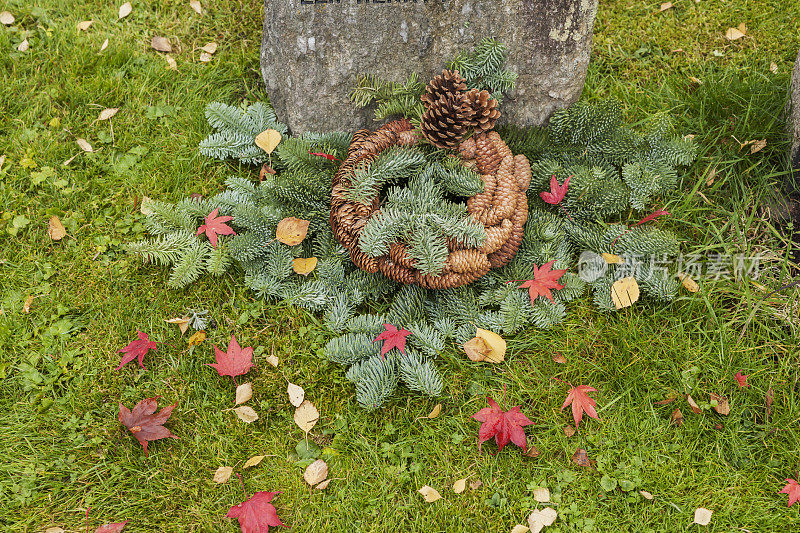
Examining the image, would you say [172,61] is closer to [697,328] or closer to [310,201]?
[310,201]

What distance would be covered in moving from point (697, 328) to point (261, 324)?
1.99m

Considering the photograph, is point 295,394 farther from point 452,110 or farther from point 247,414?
point 452,110

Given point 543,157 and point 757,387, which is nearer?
point 757,387

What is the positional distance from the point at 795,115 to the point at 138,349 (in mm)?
3308

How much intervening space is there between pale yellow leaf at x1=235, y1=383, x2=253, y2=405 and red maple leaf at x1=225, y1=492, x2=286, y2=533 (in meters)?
0.43

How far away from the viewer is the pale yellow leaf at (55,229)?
2826mm

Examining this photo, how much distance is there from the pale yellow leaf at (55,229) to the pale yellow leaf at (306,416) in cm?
156

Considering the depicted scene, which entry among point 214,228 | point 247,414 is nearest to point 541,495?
point 247,414

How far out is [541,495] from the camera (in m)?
2.17

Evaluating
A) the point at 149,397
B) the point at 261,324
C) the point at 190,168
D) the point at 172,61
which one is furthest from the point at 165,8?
the point at 149,397

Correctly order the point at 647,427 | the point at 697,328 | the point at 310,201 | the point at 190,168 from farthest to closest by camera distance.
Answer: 1. the point at 190,168
2. the point at 310,201
3. the point at 697,328
4. the point at 647,427

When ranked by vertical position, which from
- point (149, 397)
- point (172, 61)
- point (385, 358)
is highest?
point (172, 61)

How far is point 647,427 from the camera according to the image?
2.32 meters

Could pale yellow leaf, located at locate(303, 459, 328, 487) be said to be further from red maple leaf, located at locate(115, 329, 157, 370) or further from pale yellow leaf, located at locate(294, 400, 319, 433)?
red maple leaf, located at locate(115, 329, 157, 370)
